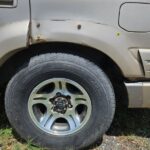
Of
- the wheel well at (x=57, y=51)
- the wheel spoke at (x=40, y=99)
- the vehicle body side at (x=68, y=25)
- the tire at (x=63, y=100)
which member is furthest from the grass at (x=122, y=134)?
the vehicle body side at (x=68, y=25)

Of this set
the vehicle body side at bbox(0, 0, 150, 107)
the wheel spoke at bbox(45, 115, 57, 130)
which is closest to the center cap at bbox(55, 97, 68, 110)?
the wheel spoke at bbox(45, 115, 57, 130)

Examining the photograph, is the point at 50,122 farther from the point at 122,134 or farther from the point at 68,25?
the point at 68,25

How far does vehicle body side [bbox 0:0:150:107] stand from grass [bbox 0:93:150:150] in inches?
40.1

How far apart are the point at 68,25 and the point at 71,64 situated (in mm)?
335

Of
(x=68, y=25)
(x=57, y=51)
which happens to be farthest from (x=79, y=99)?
(x=68, y=25)

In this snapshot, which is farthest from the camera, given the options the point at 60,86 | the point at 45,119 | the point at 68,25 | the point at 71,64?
the point at 45,119

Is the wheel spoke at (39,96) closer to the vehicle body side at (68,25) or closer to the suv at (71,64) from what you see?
the suv at (71,64)

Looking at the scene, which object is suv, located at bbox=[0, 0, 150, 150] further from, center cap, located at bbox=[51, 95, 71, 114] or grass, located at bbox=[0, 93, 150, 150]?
grass, located at bbox=[0, 93, 150, 150]

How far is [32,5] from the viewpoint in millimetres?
3613

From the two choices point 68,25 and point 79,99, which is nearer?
point 68,25

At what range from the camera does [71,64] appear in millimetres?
3773

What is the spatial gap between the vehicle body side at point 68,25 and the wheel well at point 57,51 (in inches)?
6.3

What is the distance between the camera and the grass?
4.25m

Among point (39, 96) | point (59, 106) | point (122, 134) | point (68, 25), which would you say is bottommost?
point (122, 134)
